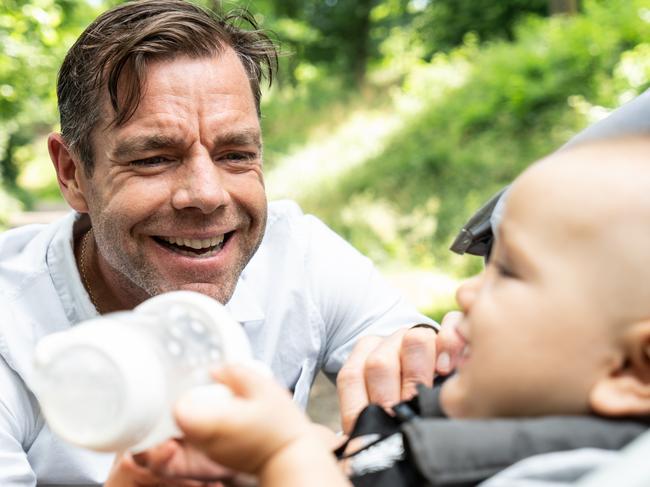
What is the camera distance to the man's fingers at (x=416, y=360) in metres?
1.65

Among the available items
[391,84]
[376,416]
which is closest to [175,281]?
[376,416]

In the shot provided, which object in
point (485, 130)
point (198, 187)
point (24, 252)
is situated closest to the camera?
point (198, 187)

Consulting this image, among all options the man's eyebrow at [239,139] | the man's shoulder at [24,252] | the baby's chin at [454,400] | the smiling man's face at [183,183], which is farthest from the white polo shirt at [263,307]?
the baby's chin at [454,400]

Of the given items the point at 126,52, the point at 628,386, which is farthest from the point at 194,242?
the point at 628,386

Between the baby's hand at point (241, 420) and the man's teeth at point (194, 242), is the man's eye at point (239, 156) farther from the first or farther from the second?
the baby's hand at point (241, 420)

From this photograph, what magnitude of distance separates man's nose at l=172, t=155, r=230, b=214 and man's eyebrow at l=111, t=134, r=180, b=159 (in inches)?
3.1

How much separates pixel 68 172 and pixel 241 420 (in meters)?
1.81

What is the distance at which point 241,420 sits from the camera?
1.01 metres

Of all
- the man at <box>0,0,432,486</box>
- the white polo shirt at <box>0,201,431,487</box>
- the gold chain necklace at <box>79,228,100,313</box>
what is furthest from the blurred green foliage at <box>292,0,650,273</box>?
the gold chain necklace at <box>79,228,100,313</box>

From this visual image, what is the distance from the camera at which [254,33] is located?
2742 millimetres

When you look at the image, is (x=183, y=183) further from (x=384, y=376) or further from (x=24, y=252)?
(x=384, y=376)

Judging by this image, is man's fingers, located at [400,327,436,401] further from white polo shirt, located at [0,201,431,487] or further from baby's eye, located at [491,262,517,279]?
white polo shirt, located at [0,201,431,487]

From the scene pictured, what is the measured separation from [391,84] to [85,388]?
1908 cm

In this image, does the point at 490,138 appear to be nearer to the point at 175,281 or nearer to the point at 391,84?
the point at 175,281
